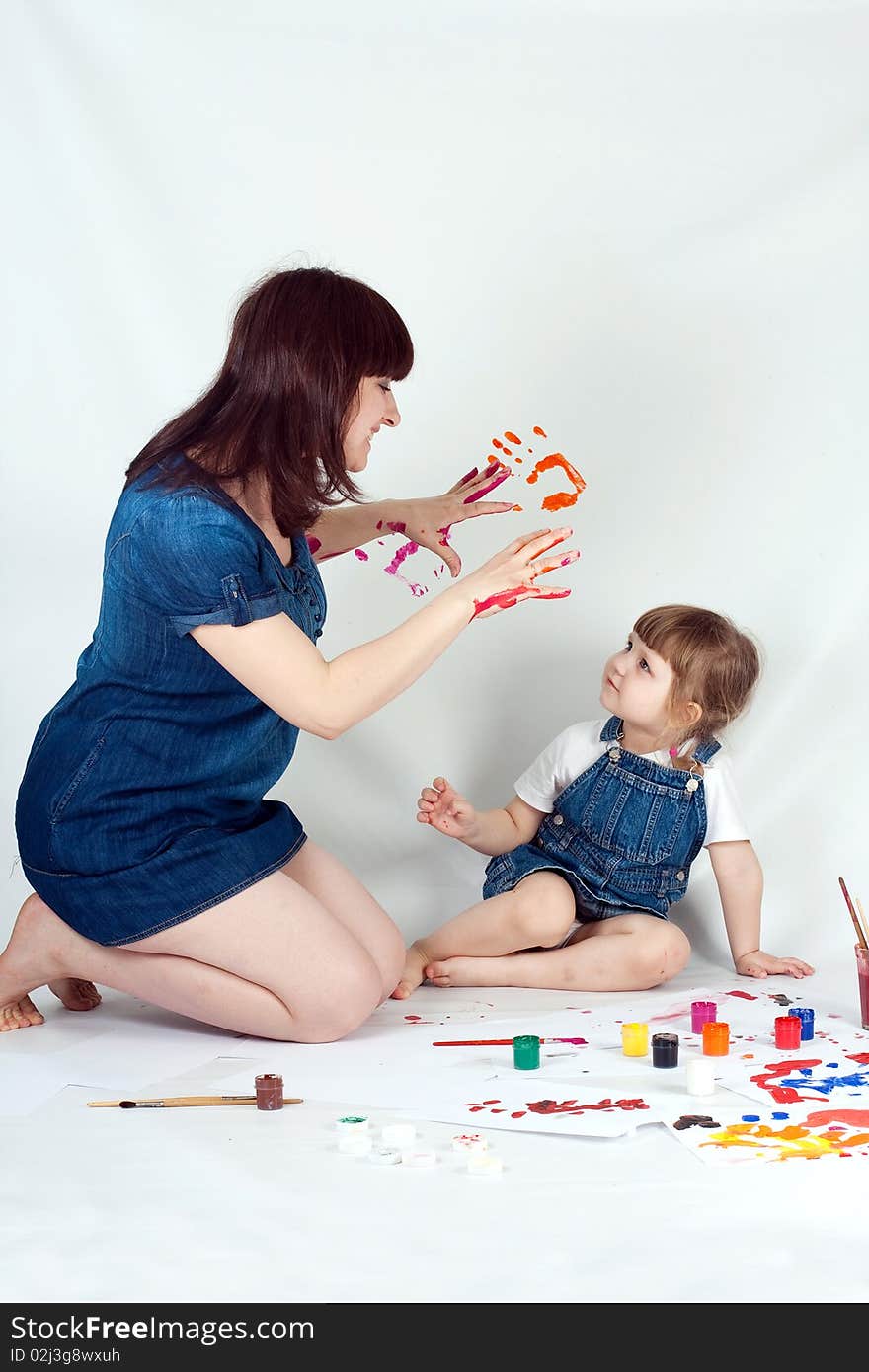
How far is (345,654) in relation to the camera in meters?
1.75

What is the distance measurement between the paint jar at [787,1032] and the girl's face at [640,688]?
A: 24.1 inches

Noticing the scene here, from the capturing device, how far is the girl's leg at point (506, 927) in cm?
228

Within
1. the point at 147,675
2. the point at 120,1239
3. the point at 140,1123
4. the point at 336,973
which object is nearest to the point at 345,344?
the point at 147,675

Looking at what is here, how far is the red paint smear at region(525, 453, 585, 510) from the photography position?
2.62 m

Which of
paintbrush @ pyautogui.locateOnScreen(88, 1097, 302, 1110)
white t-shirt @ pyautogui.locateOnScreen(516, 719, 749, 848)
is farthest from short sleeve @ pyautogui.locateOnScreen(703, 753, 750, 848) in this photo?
paintbrush @ pyautogui.locateOnScreen(88, 1097, 302, 1110)

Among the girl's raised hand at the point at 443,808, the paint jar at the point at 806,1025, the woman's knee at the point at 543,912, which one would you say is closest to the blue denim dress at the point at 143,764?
the girl's raised hand at the point at 443,808

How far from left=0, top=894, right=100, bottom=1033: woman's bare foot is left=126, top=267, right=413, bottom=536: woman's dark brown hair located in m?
0.60

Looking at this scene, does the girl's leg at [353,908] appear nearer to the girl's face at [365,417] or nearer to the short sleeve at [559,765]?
the short sleeve at [559,765]

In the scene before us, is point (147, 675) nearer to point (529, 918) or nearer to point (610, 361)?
point (529, 918)

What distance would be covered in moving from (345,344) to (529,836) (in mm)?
978

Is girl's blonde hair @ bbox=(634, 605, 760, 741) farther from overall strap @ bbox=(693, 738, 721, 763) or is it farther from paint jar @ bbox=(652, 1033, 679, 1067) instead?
paint jar @ bbox=(652, 1033, 679, 1067)

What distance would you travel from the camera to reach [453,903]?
8.48ft

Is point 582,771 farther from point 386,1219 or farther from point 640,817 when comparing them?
point 386,1219

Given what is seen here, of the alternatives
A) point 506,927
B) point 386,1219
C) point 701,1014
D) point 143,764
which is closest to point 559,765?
point 506,927
